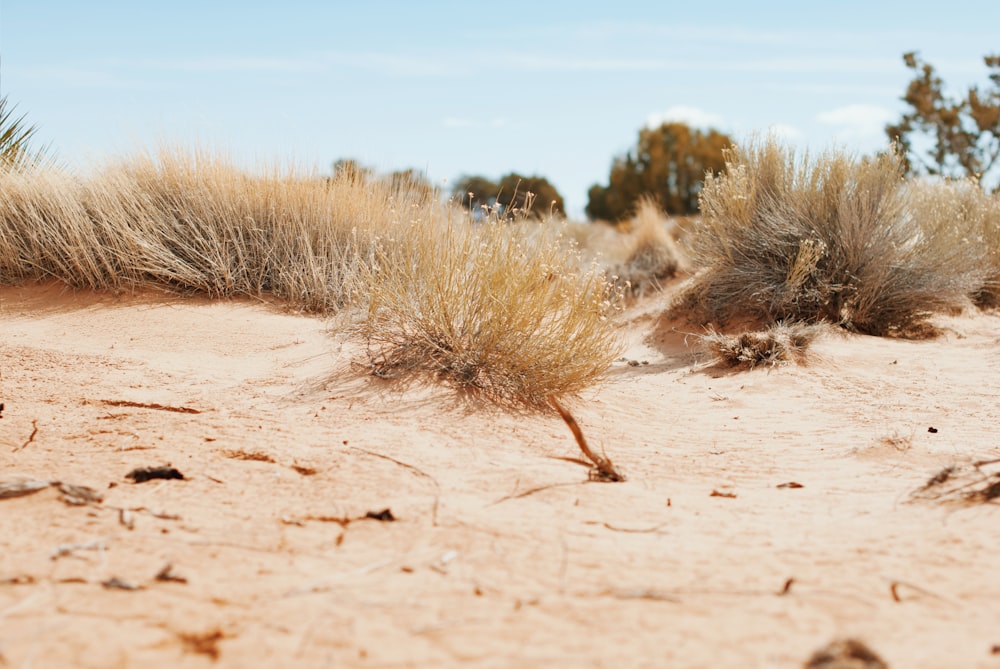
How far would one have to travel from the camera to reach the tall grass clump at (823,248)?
8.61 metres

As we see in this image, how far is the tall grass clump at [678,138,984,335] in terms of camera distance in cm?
861

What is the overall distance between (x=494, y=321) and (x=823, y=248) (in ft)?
15.5

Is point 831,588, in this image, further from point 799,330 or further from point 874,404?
point 799,330

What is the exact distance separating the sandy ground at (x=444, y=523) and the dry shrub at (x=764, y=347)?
3.44 feet

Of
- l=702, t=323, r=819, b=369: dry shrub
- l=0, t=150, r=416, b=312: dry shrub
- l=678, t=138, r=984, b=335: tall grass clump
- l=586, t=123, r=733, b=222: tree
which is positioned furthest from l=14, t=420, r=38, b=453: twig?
l=586, t=123, r=733, b=222: tree

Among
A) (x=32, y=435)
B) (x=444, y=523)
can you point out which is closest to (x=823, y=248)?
(x=444, y=523)

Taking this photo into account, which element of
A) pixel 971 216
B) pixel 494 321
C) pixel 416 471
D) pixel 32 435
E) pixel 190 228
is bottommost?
pixel 32 435

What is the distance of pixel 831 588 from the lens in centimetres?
271

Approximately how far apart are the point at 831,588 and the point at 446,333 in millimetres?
3120

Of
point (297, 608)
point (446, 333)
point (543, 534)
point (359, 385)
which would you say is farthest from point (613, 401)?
point (297, 608)

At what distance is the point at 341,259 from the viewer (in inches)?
300

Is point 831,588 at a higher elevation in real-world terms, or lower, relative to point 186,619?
higher

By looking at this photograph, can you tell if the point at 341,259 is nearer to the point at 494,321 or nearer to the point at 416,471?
the point at 494,321

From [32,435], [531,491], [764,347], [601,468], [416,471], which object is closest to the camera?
[531,491]
